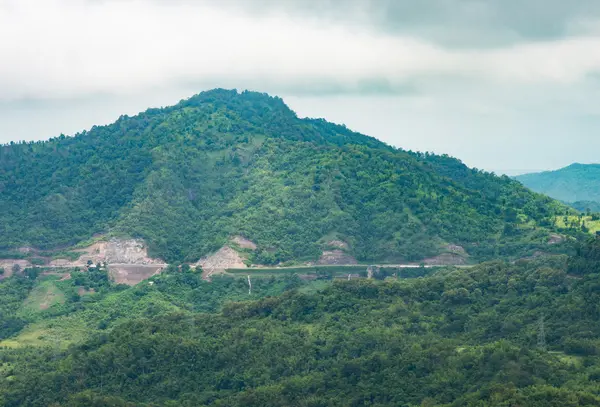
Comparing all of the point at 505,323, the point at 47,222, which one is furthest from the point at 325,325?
the point at 47,222

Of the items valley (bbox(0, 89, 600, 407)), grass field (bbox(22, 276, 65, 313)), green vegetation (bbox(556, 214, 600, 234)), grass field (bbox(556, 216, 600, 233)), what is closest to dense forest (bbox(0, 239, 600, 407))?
valley (bbox(0, 89, 600, 407))

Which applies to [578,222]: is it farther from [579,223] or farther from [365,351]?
[365,351]

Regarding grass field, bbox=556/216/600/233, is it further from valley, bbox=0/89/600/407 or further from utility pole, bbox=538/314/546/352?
utility pole, bbox=538/314/546/352

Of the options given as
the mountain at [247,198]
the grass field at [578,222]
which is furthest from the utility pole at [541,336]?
the grass field at [578,222]

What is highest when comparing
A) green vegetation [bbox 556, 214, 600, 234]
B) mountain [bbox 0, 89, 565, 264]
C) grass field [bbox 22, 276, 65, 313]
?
mountain [bbox 0, 89, 565, 264]

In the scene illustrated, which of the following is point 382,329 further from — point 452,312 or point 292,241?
point 292,241
